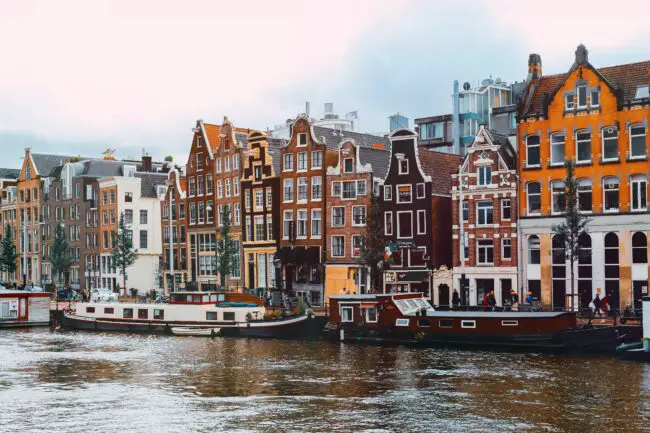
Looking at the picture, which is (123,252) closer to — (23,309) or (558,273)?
(23,309)

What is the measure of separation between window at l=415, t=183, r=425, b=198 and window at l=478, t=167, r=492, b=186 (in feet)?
17.7

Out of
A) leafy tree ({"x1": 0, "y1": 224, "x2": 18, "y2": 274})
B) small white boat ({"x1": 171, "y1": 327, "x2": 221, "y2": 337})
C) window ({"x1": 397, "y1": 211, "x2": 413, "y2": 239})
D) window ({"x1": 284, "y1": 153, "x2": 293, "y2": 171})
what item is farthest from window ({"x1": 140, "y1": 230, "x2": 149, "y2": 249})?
window ({"x1": 397, "y1": 211, "x2": 413, "y2": 239})

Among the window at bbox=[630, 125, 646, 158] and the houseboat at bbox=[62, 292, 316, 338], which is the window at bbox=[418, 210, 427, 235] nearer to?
the houseboat at bbox=[62, 292, 316, 338]

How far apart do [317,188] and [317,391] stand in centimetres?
4573

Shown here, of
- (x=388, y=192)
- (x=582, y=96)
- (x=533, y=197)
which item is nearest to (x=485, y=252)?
(x=533, y=197)

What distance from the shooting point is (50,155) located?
143m

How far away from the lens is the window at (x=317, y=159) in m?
87.9

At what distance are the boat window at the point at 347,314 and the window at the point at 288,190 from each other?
90.5 ft

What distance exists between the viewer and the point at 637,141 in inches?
2685

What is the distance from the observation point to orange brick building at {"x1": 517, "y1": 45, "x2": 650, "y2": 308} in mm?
68062

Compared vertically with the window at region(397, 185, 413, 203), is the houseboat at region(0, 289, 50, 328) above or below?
below

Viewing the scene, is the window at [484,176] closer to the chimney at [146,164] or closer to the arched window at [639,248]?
the arched window at [639,248]

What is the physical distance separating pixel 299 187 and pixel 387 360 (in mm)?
37306

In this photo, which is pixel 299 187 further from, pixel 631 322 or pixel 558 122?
pixel 631 322
